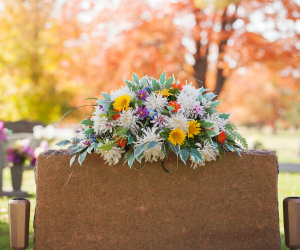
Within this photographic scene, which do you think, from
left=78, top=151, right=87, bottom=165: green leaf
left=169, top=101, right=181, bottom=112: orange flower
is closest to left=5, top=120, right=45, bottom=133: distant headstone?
left=78, top=151, right=87, bottom=165: green leaf

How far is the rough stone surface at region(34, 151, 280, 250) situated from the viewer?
2959 millimetres

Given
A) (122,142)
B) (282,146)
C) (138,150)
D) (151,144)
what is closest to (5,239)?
(122,142)

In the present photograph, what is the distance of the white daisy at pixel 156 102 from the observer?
2.88 meters

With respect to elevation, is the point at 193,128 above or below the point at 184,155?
above

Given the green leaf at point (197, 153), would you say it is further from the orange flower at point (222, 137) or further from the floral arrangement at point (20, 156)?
the floral arrangement at point (20, 156)

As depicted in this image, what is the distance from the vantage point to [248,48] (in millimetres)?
10234

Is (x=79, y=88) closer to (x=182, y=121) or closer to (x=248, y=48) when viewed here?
(x=248, y=48)

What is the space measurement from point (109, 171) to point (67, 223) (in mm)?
602

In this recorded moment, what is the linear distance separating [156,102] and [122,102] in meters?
0.29

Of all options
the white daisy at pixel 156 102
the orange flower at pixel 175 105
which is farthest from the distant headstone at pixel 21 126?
the orange flower at pixel 175 105

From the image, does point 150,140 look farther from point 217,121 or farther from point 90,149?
point 217,121

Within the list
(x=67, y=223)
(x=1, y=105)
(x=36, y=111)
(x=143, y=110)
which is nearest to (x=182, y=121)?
(x=143, y=110)

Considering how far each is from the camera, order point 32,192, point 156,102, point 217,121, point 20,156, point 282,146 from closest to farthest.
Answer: point 156,102 < point 217,121 < point 20,156 < point 32,192 < point 282,146

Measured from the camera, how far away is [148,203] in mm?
2961
